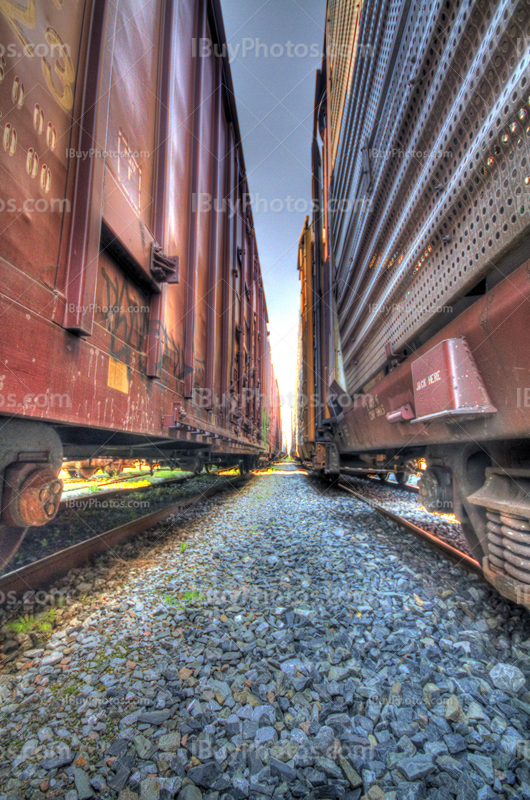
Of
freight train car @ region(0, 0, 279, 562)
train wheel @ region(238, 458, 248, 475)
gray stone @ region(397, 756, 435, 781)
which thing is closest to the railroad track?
freight train car @ region(0, 0, 279, 562)

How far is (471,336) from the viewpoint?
1.38 m

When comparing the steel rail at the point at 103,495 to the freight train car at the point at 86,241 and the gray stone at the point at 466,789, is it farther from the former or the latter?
the gray stone at the point at 466,789

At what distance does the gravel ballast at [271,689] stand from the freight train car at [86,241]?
690mm

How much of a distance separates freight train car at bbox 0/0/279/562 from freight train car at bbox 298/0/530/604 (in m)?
1.62

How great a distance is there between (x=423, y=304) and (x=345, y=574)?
→ 1.87 metres

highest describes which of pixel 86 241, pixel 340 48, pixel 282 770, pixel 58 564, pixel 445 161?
pixel 340 48

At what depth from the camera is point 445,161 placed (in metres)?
1.60

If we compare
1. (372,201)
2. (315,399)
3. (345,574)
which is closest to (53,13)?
(372,201)

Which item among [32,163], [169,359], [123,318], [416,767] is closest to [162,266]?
[123,318]

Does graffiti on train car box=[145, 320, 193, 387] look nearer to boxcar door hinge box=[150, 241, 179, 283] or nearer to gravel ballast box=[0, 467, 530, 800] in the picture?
boxcar door hinge box=[150, 241, 179, 283]

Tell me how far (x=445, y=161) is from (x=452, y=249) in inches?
17.3

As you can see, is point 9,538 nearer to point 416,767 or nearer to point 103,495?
point 416,767

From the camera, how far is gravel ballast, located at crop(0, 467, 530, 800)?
94cm

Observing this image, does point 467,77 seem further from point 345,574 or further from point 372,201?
point 345,574
